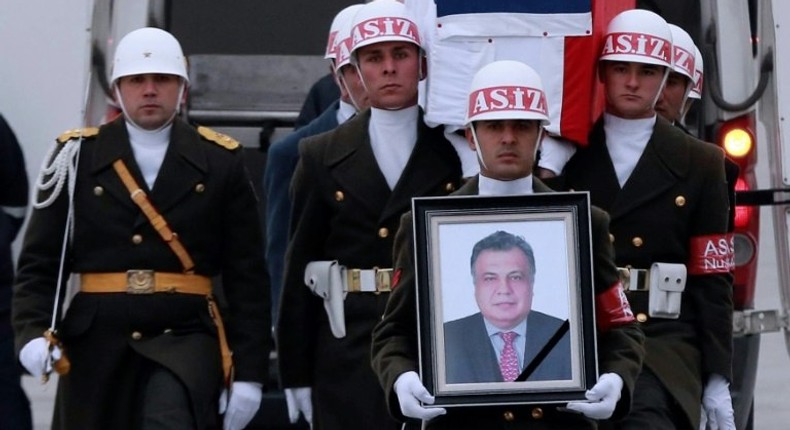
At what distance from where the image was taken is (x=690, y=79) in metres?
7.40

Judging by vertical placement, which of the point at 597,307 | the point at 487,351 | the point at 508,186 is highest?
the point at 508,186

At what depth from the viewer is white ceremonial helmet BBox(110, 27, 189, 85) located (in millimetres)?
7027

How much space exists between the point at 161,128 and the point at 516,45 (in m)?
1.14

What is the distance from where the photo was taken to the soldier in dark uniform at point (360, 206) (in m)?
6.82

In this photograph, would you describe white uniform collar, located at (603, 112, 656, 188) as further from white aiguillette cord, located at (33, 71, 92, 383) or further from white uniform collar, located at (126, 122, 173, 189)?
white aiguillette cord, located at (33, 71, 92, 383)

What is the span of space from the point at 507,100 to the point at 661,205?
4.14 ft

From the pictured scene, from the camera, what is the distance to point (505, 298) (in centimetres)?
536

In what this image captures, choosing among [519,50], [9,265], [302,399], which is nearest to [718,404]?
[519,50]

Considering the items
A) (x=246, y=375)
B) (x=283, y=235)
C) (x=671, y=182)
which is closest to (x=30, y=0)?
(x=283, y=235)

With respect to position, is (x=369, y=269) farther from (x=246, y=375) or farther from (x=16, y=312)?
(x=16, y=312)

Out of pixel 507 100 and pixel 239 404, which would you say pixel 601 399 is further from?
pixel 239 404

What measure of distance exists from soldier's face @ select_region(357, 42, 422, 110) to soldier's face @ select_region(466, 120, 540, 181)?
1174 millimetres

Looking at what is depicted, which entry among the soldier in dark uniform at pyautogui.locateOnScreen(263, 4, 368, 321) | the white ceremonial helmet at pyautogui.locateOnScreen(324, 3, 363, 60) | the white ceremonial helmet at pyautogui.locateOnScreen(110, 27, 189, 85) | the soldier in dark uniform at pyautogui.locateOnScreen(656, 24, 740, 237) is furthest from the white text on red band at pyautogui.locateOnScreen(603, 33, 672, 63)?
→ the white ceremonial helmet at pyautogui.locateOnScreen(110, 27, 189, 85)

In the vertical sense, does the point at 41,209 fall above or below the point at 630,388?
above
